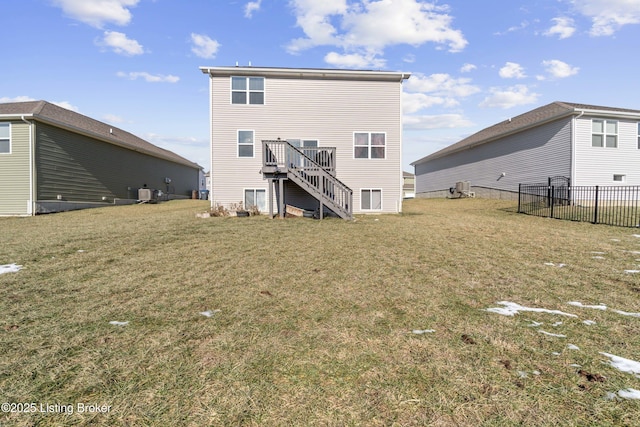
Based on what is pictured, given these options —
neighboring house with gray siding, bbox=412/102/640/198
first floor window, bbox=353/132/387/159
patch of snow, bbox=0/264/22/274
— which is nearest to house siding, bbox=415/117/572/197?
neighboring house with gray siding, bbox=412/102/640/198

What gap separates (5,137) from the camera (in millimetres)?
14828

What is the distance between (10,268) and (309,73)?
44.1 ft

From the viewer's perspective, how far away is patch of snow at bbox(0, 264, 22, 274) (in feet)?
17.9

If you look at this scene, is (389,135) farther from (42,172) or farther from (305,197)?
(42,172)

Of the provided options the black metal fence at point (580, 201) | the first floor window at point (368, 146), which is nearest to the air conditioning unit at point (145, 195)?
the first floor window at point (368, 146)

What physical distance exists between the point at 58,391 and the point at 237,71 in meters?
15.1

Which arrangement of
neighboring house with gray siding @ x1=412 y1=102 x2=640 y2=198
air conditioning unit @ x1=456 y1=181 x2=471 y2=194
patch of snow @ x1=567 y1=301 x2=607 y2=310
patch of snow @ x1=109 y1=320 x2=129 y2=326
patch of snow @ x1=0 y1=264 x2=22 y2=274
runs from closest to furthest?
1. patch of snow @ x1=109 y1=320 x2=129 y2=326
2. patch of snow @ x1=567 y1=301 x2=607 y2=310
3. patch of snow @ x1=0 y1=264 x2=22 y2=274
4. neighboring house with gray siding @ x1=412 y1=102 x2=640 y2=198
5. air conditioning unit @ x1=456 y1=181 x2=471 y2=194

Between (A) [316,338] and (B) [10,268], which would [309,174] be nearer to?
(B) [10,268]

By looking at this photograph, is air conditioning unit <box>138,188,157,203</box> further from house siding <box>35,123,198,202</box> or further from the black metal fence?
the black metal fence

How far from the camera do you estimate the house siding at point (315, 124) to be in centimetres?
1503

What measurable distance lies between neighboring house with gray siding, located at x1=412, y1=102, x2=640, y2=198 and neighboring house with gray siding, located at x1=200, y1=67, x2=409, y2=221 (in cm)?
912

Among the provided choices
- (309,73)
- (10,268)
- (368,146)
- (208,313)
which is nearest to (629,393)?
(208,313)

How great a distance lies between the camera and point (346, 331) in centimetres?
340

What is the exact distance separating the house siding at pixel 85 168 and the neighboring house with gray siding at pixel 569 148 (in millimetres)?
25886
